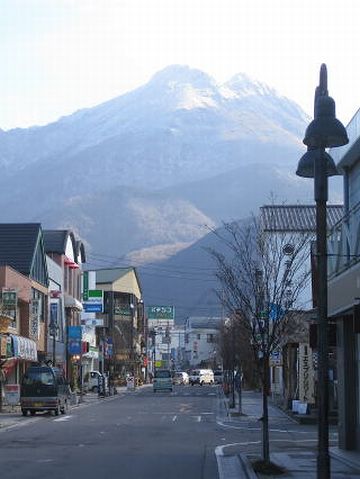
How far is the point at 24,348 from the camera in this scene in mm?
56000

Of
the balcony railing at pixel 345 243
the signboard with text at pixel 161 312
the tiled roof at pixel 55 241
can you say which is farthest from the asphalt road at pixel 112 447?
the signboard with text at pixel 161 312

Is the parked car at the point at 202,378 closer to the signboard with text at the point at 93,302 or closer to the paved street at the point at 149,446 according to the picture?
the signboard with text at the point at 93,302

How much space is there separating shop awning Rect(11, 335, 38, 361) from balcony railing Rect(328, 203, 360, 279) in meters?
30.9

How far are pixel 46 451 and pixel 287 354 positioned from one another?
32583 millimetres

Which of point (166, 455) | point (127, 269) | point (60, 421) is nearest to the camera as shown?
point (166, 455)

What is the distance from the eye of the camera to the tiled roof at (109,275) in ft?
406

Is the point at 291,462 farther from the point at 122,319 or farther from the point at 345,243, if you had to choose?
the point at 122,319

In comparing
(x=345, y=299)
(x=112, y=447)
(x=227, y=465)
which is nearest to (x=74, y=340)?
(x=112, y=447)

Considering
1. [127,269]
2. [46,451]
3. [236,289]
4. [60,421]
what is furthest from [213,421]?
[127,269]

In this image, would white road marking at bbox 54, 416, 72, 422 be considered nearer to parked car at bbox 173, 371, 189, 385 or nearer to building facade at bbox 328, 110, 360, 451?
building facade at bbox 328, 110, 360, 451

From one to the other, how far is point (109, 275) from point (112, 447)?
10041 centimetres

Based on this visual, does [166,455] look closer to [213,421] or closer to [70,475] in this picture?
[70,475]

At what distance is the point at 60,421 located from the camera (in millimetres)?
39750

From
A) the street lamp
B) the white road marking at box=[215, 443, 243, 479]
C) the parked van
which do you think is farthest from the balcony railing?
the parked van
